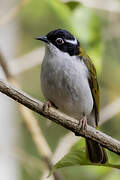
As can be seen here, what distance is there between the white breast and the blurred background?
0.60ft

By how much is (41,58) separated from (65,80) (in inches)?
50.4

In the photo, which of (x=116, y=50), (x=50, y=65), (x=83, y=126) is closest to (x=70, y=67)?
(x=50, y=65)

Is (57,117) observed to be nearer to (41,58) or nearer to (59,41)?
(59,41)

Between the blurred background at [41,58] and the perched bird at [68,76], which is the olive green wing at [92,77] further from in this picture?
the blurred background at [41,58]

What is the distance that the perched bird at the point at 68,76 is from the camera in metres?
4.25

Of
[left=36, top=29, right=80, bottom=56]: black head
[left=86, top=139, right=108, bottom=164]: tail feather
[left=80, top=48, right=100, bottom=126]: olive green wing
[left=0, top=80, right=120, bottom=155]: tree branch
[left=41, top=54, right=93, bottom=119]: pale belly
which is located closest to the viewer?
[left=0, top=80, right=120, bottom=155]: tree branch

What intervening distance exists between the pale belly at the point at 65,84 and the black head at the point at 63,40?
19cm

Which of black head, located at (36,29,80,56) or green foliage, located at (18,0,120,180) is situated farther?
black head, located at (36,29,80,56)

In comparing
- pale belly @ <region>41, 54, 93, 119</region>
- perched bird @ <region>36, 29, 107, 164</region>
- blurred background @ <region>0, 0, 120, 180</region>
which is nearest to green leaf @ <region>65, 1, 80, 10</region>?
blurred background @ <region>0, 0, 120, 180</region>

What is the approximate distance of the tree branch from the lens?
132 inches

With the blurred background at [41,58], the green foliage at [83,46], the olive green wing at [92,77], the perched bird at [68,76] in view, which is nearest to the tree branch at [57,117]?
the green foliage at [83,46]

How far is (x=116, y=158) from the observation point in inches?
145

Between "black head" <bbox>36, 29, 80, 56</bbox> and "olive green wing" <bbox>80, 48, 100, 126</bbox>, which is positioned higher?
"black head" <bbox>36, 29, 80, 56</bbox>

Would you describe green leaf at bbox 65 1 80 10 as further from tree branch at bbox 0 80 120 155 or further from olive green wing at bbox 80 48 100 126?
tree branch at bbox 0 80 120 155
